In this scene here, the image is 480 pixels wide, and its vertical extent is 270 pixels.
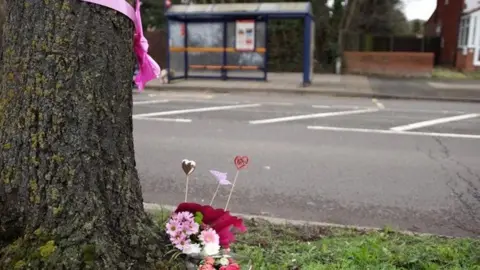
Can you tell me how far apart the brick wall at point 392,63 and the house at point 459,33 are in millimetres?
3089

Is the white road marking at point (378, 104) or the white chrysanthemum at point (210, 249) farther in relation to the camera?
the white road marking at point (378, 104)

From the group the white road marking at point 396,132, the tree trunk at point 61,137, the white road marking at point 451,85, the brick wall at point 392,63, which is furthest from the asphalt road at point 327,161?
the brick wall at point 392,63

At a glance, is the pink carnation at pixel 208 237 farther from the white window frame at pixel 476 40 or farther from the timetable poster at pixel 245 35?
the white window frame at pixel 476 40

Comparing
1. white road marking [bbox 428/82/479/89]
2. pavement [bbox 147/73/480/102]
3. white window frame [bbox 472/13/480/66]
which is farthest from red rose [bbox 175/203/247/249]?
white window frame [bbox 472/13/480/66]

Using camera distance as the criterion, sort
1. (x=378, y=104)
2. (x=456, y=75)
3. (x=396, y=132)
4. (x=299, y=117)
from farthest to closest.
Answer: (x=456, y=75)
(x=378, y=104)
(x=299, y=117)
(x=396, y=132)

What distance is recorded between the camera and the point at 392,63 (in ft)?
67.5

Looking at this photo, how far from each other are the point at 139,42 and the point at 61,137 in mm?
618

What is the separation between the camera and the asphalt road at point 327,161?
462cm

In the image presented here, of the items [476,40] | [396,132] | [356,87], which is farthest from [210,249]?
[476,40]

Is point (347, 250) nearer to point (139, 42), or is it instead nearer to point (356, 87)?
point (139, 42)

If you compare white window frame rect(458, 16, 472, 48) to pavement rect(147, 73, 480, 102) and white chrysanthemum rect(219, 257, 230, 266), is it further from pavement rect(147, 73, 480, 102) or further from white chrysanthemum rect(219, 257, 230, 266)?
white chrysanthemum rect(219, 257, 230, 266)

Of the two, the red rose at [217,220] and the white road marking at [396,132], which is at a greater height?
the red rose at [217,220]

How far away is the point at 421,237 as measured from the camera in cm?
362

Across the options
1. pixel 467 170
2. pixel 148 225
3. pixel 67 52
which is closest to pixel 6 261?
pixel 148 225
